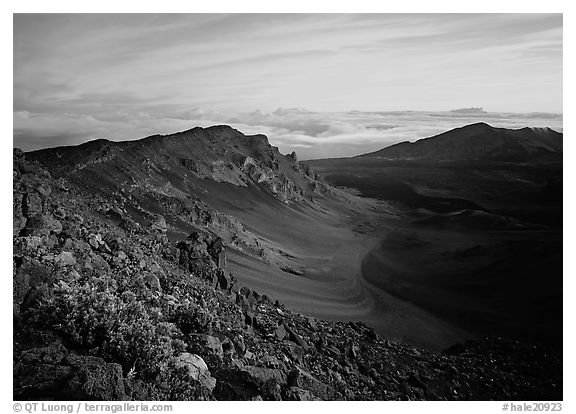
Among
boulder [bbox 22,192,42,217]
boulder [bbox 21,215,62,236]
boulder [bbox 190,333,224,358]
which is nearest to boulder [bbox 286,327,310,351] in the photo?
boulder [bbox 190,333,224,358]

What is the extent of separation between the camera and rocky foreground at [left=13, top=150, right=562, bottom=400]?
5.61 m

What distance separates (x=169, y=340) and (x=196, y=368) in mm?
534

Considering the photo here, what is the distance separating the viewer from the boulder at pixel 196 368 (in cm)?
588

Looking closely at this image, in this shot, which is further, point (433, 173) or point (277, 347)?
point (433, 173)

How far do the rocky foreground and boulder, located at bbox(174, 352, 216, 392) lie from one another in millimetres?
15

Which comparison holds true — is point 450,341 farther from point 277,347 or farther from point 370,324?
point 277,347

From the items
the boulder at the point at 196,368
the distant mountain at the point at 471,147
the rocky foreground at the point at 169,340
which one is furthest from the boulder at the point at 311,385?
the distant mountain at the point at 471,147

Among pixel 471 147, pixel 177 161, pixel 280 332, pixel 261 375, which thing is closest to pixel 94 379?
pixel 261 375

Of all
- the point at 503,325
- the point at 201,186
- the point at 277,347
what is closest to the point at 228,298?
the point at 277,347

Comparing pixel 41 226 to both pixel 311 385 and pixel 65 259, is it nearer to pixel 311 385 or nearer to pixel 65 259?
pixel 65 259

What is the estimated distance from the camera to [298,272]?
17.2 meters

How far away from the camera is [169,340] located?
19.8ft
